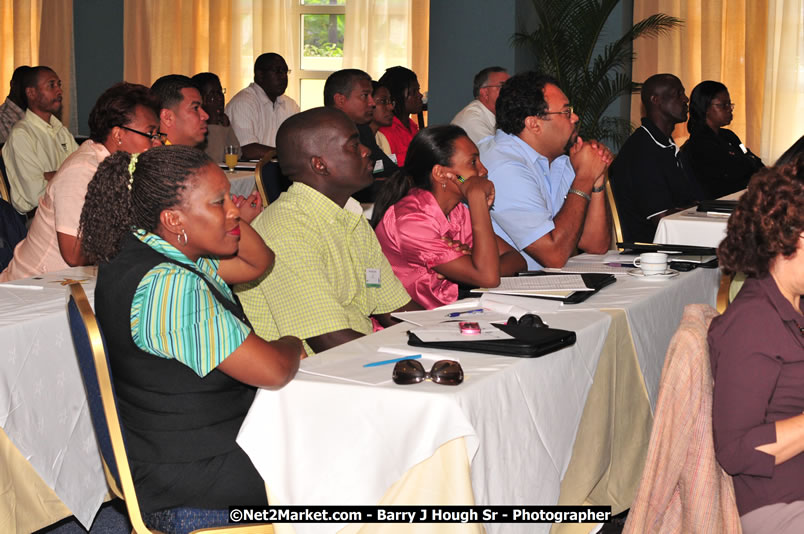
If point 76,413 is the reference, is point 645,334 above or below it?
above

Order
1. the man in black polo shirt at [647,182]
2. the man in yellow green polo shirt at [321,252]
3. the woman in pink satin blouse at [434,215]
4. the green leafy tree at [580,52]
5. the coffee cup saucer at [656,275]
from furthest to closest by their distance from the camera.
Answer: the green leafy tree at [580,52] → the man in black polo shirt at [647,182] → the woman in pink satin blouse at [434,215] → the coffee cup saucer at [656,275] → the man in yellow green polo shirt at [321,252]

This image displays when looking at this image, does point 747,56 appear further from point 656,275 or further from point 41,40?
point 41,40

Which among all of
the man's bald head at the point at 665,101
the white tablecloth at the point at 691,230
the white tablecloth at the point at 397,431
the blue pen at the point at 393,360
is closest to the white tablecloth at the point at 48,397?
the white tablecloth at the point at 397,431

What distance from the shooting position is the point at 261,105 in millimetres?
7574

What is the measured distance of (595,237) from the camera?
10.8ft

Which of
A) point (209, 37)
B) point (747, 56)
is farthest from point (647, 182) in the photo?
point (209, 37)

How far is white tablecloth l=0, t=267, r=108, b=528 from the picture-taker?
2.38 metres

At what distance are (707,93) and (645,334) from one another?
423 centimetres

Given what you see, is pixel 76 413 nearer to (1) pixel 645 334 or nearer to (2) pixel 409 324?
(2) pixel 409 324

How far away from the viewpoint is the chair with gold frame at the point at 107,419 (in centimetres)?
169

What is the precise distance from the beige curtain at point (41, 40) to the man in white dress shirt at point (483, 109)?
4.51 metres

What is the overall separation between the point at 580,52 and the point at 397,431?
19.1 feet

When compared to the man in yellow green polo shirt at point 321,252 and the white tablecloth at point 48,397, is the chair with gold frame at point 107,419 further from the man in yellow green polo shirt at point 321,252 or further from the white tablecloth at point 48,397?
the white tablecloth at point 48,397

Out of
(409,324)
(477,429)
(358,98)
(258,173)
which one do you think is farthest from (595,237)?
(358,98)
